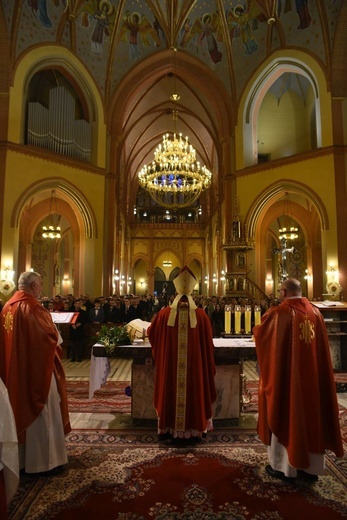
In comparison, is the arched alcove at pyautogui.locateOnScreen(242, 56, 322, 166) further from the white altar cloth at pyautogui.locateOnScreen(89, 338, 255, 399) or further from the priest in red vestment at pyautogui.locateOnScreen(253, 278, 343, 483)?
the priest in red vestment at pyautogui.locateOnScreen(253, 278, 343, 483)

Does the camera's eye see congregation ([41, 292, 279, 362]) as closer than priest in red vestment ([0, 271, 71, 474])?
No

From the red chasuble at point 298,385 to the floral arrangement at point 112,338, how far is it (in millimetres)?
1977

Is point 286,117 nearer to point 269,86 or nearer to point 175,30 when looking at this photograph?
point 269,86

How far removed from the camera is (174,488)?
331cm

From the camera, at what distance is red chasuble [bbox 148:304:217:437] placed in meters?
4.29

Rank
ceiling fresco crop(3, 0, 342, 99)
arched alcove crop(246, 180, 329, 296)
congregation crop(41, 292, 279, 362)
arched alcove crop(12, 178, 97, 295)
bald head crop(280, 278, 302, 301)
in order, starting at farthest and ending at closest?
arched alcove crop(246, 180, 329, 296)
arched alcove crop(12, 178, 97, 295)
ceiling fresco crop(3, 0, 342, 99)
congregation crop(41, 292, 279, 362)
bald head crop(280, 278, 302, 301)

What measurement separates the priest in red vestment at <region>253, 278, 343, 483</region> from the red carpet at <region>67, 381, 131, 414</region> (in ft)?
9.06

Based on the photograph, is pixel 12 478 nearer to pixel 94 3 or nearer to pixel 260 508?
pixel 260 508

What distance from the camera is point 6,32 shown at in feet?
44.0

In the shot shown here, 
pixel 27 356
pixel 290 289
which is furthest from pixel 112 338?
pixel 290 289

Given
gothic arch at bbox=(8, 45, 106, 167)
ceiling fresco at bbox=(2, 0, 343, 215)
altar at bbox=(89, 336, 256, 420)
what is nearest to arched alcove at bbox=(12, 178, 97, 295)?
gothic arch at bbox=(8, 45, 106, 167)

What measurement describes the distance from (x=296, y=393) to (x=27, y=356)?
252 cm

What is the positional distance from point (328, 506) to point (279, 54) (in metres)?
16.5

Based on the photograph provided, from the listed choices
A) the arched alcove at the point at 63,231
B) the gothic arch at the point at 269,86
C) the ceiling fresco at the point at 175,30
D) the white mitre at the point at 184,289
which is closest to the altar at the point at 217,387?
the white mitre at the point at 184,289
